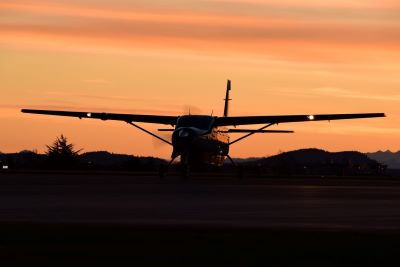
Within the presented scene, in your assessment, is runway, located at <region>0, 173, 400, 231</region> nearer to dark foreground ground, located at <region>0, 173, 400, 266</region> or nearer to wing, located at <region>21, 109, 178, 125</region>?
dark foreground ground, located at <region>0, 173, 400, 266</region>

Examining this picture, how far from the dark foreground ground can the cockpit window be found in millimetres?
30943

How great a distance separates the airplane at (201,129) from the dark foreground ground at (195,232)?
29415 millimetres

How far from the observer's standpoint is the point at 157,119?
245 feet

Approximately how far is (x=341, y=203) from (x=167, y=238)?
1520 centimetres

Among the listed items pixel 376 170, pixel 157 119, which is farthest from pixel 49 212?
pixel 376 170

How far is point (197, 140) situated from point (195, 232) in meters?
43.2

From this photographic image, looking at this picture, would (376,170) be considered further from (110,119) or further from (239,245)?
(239,245)

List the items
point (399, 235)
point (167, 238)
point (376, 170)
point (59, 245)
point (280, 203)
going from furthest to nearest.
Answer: point (376, 170), point (280, 203), point (399, 235), point (167, 238), point (59, 245)

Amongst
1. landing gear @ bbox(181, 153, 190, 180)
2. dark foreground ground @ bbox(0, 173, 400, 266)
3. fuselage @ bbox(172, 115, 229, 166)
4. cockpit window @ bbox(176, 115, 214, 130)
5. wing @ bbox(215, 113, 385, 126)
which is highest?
wing @ bbox(215, 113, 385, 126)

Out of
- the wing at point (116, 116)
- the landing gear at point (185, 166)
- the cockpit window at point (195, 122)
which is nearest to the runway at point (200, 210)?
the landing gear at point (185, 166)

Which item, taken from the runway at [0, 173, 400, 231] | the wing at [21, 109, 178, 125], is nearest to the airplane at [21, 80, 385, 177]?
the wing at [21, 109, 178, 125]

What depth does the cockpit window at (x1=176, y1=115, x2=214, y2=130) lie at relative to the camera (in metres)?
64.8

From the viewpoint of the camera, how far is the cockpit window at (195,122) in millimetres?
64825

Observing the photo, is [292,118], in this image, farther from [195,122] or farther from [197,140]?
[197,140]
